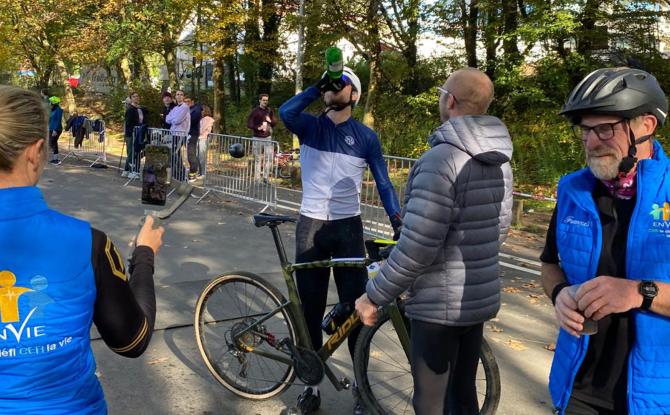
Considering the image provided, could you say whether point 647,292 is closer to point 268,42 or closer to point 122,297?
point 122,297

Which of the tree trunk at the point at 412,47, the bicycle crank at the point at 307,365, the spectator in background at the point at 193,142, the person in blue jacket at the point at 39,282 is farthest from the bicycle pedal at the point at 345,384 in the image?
the tree trunk at the point at 412,47

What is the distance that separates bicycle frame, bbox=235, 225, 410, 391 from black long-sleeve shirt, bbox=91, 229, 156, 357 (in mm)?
1568

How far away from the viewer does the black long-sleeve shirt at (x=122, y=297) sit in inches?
67.8

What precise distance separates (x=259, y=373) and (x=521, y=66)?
1313 centimetres

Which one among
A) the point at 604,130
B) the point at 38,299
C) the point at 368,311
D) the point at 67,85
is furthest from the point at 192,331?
the point at 67,85

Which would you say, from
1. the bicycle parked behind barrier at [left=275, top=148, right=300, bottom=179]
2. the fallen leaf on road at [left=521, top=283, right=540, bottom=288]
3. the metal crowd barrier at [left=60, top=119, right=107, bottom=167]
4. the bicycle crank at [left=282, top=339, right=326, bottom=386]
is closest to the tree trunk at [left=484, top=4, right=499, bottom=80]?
the bicycle parked behind barrier at [left=275, top=148, right=300, bottom=179]

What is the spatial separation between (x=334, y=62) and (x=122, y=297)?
2.16m

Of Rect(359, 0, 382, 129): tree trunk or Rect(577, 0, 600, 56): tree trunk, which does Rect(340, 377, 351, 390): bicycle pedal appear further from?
Rect(359, 0, 382, 129): tree trunk

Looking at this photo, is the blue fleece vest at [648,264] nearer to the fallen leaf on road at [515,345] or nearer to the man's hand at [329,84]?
the man's hand at [329,84]

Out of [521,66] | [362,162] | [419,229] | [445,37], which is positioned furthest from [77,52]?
[419,229]

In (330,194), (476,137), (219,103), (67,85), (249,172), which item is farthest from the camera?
(67,85)

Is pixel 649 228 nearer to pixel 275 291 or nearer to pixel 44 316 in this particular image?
pixel 44 316

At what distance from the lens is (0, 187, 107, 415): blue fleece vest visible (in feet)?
5.25

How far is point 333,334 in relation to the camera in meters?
3.60
